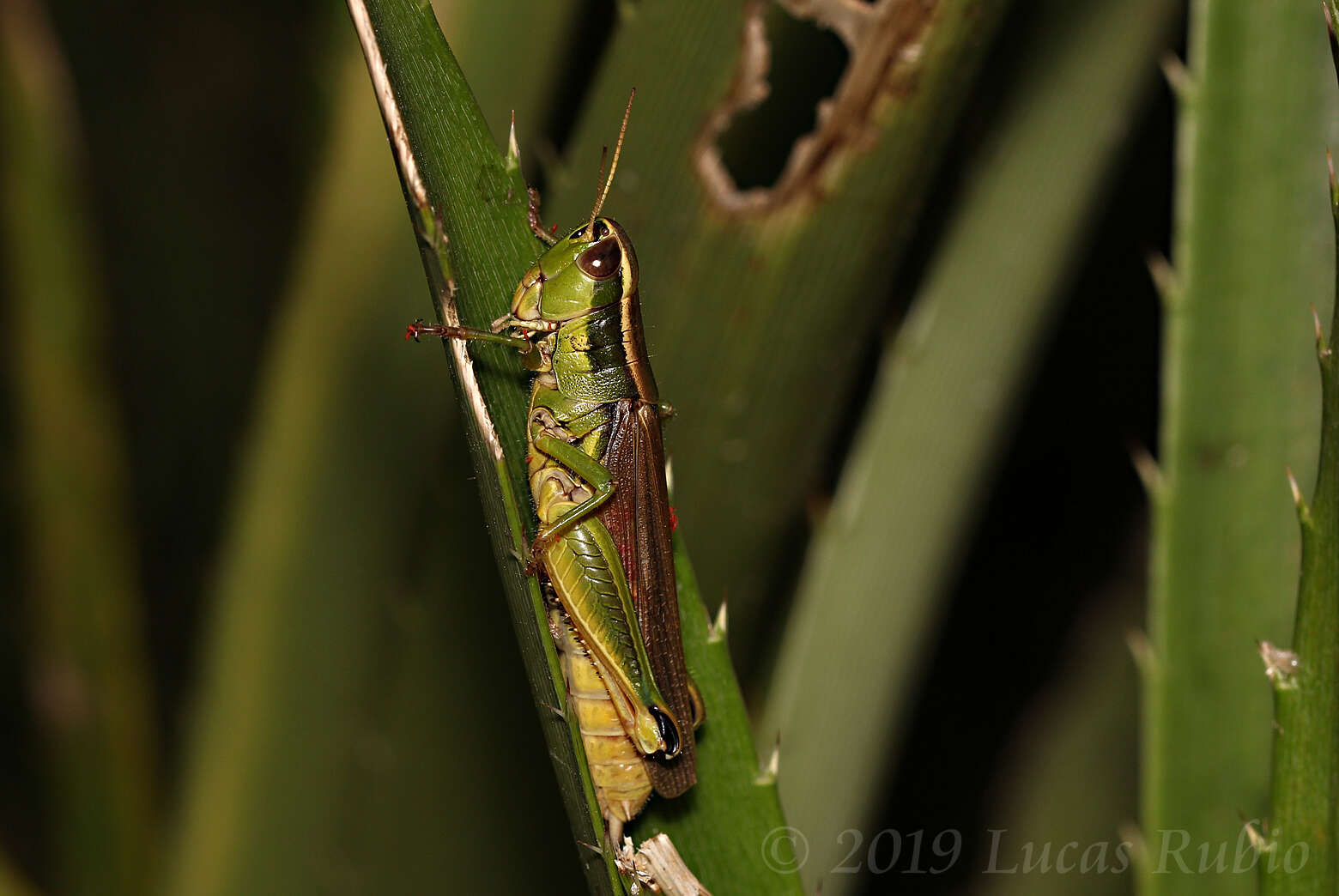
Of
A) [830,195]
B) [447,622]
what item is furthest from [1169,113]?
[447,622]

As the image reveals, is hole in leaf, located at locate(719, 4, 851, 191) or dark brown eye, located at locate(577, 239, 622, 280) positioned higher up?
hole in leaf, located at locate(719, 4, 851, 191)

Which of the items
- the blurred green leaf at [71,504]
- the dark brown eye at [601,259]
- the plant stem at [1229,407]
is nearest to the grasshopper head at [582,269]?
the dark brown eye at [601,259]

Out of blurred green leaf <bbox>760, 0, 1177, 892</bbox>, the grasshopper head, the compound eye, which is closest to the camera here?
the compound eye

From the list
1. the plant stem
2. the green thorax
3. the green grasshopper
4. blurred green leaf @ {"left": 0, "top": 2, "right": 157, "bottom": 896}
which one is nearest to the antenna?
the green grasshopper

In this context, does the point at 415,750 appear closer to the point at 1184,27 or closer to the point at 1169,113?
the point at 1184,27

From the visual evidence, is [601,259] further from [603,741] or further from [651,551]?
[603,741]

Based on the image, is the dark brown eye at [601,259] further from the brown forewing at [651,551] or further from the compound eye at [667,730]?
the compound eye at [667,730]

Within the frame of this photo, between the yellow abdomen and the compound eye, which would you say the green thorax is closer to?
the yellow abdomen

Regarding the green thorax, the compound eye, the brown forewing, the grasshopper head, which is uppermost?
the grasshopper head

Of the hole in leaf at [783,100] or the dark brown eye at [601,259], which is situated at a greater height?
the hole in leaf at [783,100]
